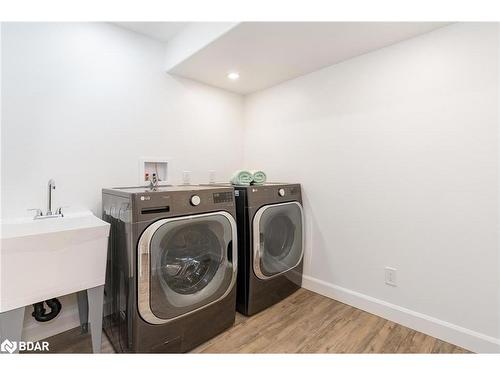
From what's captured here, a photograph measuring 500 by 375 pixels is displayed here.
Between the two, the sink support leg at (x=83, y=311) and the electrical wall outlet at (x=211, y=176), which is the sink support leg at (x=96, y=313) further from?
the electrical wall outlet at (x=211, y=176)

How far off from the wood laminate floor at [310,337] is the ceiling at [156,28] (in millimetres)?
2271

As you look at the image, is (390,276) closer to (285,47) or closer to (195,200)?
(195,200)

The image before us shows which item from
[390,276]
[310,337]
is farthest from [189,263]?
[390,276]

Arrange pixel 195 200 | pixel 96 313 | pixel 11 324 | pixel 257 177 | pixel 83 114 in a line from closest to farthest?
pixel 11 324
pixel 96 313
pixel 195 200
pixel 83 114
pixel 257 177

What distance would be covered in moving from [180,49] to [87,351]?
7.22ft

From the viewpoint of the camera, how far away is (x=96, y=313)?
4.53 feet

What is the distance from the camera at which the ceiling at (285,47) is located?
5.10 feet

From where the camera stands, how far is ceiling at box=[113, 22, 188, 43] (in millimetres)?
1928

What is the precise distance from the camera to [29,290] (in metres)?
1.17

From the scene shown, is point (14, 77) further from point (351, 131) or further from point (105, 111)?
point (351, 131)

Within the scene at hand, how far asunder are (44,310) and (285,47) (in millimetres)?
2391

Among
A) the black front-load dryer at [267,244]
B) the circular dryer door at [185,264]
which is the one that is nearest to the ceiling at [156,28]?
the black front-load dryer at [267,244]

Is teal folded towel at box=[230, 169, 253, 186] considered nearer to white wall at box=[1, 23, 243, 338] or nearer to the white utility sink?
white wall at box=[1, 23, 243, 338]

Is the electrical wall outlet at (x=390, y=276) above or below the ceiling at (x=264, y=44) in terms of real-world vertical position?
below
